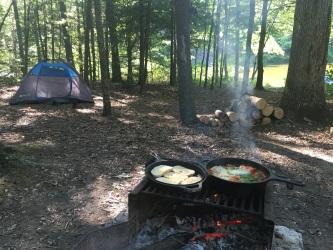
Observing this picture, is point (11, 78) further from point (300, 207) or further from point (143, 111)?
point (300, 207)

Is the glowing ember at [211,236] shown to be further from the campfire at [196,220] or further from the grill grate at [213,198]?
the grill grate at [213,198]

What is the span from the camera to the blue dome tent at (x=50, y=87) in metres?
9.79

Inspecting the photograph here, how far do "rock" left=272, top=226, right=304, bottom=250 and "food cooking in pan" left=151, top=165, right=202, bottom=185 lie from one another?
1.08m

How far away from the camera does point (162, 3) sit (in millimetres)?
12797

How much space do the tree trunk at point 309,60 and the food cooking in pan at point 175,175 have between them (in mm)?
5884

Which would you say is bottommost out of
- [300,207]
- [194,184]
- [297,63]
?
[300,207]

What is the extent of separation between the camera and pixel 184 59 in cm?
810

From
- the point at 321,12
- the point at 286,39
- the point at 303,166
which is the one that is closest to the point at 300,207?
the point at 303,166

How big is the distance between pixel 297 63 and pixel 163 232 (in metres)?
6.56

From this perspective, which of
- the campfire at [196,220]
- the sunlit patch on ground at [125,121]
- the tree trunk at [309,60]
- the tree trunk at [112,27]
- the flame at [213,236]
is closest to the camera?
the campfire at [196,220]

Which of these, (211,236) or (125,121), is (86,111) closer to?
(125,121)

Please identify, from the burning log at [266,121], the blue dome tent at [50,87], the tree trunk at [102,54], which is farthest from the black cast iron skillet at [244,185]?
the blue dome tent at [50,87]

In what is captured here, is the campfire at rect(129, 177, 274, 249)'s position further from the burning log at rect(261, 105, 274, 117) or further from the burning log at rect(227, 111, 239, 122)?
the burning log at rect(261, 105, 274, 117)

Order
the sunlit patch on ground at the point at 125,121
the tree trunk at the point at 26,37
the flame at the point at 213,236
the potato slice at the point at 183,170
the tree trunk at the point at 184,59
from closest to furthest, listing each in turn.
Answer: the flame at the point at 213,236, the potato slice at the point at 183,170, the tree trunk at the point at 184,59, the sunlit patch on ground at the point at 125,121, the tree trunk at the point at 26,37
